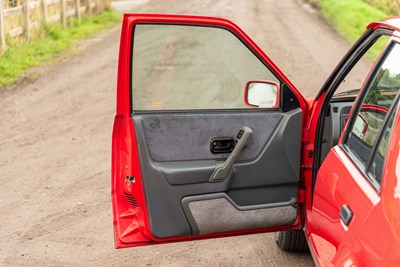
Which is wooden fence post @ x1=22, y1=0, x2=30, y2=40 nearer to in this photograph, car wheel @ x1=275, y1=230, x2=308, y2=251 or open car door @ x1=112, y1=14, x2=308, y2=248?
car wheel @ x1=275, y1=230, x2=308, y2=251

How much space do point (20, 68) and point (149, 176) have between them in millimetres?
9699

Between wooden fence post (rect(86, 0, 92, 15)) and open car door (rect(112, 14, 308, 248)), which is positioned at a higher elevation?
open car door (rect(112, 14, 308, 248))

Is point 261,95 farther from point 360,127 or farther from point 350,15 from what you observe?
point 350,15

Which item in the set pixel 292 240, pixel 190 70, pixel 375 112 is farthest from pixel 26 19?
pixel 375 112

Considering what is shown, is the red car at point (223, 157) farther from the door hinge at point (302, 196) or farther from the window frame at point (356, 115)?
the window frame at point (356, 115)

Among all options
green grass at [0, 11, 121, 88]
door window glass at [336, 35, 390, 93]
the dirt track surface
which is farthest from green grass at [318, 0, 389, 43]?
green grass at [0, 11, 121, 88]

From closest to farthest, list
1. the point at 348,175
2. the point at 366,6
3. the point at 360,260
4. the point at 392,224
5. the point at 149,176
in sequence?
the point at 392,224, the point at 360,260, the point at 348,175, the point at 149,176, the point at 366,6

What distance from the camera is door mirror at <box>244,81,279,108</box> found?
4648mm

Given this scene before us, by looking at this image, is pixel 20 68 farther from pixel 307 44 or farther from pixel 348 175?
pixel 348 175

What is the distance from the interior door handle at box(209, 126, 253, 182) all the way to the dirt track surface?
113 cm

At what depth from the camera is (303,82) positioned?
12609mm

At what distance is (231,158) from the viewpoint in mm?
4473

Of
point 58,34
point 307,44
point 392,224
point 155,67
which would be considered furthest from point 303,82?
point 392,224

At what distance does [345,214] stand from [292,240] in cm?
199
